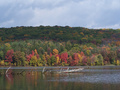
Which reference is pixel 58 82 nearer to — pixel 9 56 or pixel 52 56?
pixel 9 56

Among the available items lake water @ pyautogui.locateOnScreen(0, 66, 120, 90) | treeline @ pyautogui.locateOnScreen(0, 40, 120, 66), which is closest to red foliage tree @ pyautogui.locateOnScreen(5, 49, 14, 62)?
treeline @ pyautogui.locateOnScreen(0, 40, 120, 66)

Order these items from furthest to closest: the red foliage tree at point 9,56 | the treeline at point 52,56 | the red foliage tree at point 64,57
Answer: the red foliage tree at point 64,57 < the treeline at point 52,56 < the red foliage tree at point 9,56

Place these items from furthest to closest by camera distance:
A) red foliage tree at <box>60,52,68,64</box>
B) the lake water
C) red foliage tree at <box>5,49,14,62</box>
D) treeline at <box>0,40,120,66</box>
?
1. red foliage tree at <box>60,52,68,64</box>
2. treeline at <box>0,40,120,66</box>
3. red foliage tree at <box>5,49,14,62</box>
4. the lake water

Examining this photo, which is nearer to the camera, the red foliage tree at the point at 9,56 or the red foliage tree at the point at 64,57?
the red foliage tree at the point at 9,56

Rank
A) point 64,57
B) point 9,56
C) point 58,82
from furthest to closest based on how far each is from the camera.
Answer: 1. point 64,57
2. point 9,56
3. point 58,82

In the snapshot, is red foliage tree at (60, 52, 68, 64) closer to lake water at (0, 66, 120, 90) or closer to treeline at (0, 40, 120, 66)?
treeline at (0, 40, 120, 66)

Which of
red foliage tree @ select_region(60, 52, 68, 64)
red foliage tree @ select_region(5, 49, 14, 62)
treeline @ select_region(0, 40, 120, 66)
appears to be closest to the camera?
red foliage tree @ select_region(5, 49, 14, 62)

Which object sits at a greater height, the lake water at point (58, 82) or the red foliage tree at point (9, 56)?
the red foliage tree at point (9, 56)

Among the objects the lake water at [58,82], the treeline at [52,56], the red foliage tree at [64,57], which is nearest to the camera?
the lake water at [58,82]

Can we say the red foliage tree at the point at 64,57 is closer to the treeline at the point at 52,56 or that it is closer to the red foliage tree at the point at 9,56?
the treeline at the point at 52,56

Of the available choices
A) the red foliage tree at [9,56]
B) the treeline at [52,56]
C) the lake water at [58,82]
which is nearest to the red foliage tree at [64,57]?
the treeline at [52,56]

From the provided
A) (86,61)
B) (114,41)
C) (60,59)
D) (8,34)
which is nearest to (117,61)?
(86,61)

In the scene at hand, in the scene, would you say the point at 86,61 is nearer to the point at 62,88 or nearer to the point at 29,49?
the point at 29,49

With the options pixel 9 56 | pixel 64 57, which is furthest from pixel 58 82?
pixel 64 57
